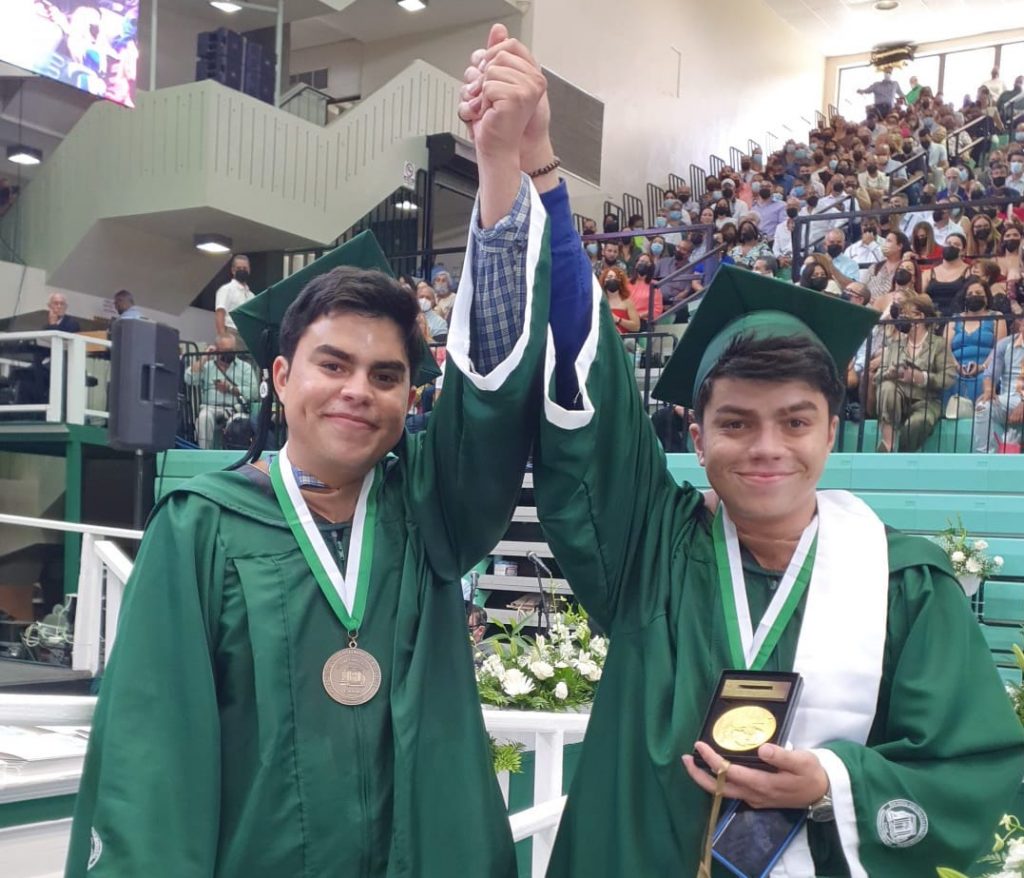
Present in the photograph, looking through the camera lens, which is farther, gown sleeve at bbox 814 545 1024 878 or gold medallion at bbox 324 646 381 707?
gold medallion at bbox 324 646 381 707

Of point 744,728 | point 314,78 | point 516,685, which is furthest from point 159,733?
point 314,78

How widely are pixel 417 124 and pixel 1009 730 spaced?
1482 centimetres

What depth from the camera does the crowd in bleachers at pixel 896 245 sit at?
842cm

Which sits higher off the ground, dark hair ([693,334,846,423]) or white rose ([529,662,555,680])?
dark hair ([693,334,846,423])

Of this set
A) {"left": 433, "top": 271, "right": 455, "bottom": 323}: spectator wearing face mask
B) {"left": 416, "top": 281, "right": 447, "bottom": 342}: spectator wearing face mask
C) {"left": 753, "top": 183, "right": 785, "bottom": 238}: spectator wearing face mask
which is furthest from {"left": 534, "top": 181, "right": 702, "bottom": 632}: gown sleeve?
{"left": 753, "top": 183, "right": 785, "bottom": 238}: spectator wearing face mask

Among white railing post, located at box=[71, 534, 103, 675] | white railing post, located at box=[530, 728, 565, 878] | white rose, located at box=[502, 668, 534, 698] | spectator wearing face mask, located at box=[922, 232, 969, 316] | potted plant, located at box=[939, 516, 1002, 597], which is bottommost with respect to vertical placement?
white railing post, located at box=[71, 534, 103, 675]

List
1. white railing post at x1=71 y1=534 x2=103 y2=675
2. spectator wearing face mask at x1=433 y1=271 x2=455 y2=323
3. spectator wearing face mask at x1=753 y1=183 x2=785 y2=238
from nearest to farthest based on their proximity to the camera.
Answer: white railing post at x1=71 y1=534 x2=103 y2=675 → spectator wearing face mask at x1=433 y1=271 x2=455 y2=323 → spectator wearing face mask at x1=753 y1=183 x2=785 y2=238

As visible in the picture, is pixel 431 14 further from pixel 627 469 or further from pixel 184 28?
pixel 627 469

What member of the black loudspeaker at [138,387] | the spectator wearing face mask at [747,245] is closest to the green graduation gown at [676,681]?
the black loudspeaker at [138,387]

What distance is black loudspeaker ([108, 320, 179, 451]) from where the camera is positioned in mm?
7133

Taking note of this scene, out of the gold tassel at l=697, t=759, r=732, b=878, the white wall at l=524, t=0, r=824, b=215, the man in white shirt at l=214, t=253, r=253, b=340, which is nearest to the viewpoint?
the gold tassel at l=697, t=759, r=732, b=878

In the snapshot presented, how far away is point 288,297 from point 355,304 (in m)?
0.27

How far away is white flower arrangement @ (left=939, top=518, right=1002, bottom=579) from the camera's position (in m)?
7.26

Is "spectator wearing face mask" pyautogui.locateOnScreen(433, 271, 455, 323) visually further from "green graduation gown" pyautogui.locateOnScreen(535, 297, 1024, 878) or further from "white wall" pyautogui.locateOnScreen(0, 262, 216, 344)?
"green graduation gown" pyautogui.locateOnScreen(535, 297, 1024, 878)
